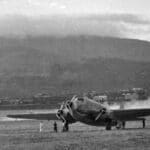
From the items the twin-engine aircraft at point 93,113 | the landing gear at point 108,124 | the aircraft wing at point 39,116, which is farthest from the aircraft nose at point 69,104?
the aircraft wing at point 39,116

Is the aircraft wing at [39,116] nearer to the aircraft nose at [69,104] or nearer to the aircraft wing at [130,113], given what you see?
the aircraft nose at [69,104]

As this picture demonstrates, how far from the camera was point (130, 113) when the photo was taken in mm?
59906

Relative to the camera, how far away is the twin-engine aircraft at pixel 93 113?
5762cm

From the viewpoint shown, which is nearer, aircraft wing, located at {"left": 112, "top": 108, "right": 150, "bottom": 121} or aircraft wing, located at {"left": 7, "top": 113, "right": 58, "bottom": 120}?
aircraft wing, located at {"left": 112, "top": 108, "right": 150, "bottom": 121}

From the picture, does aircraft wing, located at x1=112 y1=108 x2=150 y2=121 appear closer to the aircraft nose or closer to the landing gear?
the landing gear

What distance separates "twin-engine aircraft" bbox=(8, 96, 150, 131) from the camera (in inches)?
2269

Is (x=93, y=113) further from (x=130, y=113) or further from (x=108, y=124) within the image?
(x=130, y=113)

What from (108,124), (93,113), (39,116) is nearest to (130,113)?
(108,124)

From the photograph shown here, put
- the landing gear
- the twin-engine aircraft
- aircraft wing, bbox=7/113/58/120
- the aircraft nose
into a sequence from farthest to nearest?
aircraft wing, bbox=7/113/58/120 < the landing gear < the aircraft nose < the twin-engine aircraft

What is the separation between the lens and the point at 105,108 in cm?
5909

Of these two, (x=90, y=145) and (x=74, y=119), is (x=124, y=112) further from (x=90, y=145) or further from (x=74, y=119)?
(x=90, y=145)

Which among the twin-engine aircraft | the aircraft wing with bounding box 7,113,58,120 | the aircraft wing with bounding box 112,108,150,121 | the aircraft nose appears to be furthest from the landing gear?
the aircraft wing with bounding box 7,113,58,120

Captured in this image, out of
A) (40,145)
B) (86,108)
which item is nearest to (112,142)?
(40,145)

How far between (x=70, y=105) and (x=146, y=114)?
29.7 feet
